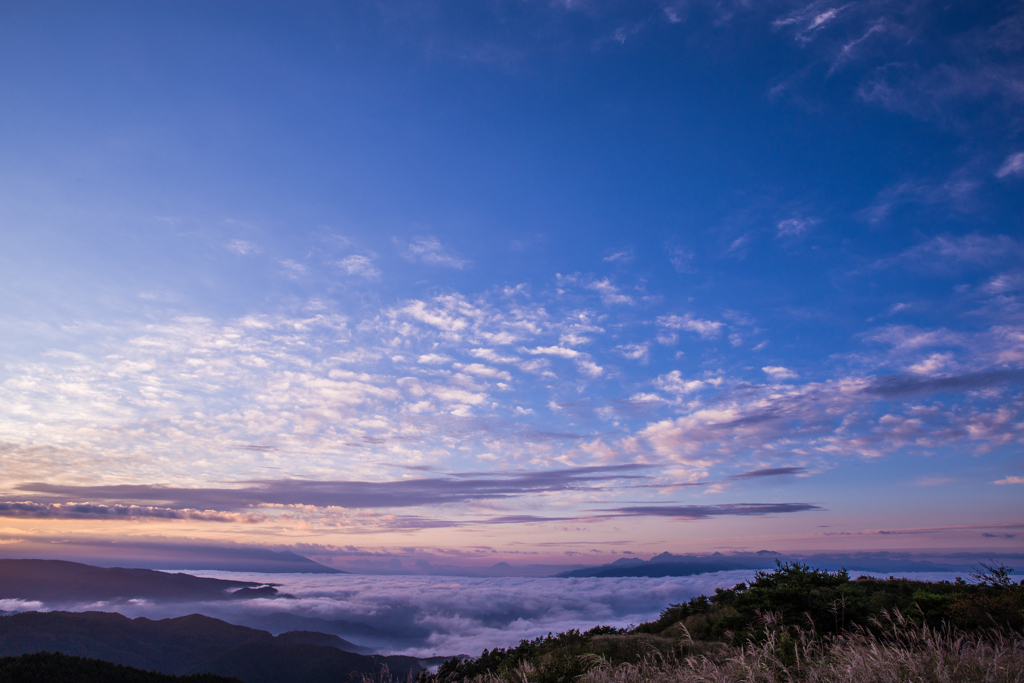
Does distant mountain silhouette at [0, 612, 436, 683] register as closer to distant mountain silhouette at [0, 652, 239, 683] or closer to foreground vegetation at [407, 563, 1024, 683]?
A: distant mountain silhouette at [0, 652, 239, 683]

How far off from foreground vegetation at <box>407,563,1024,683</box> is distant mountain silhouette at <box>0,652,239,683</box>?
4568cm

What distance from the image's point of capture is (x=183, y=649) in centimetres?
19450

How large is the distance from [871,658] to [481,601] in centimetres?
15274

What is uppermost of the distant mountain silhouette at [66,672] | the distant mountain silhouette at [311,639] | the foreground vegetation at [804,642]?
the foreground vegetation at [804,642]

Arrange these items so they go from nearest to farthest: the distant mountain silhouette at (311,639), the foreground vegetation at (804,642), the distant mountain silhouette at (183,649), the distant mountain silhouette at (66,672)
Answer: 1. the foreground vegetation at (804,642)
2. the distant mountain silhouette at (66,672)
3. the distant mountain silhouette at (183,649)
4. the distant mountain silhouette at (311,639)

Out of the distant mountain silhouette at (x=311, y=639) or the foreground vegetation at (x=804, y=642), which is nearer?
the foreground vegetation at (x=804, y=642)

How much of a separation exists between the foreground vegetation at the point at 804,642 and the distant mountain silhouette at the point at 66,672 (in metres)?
45.7

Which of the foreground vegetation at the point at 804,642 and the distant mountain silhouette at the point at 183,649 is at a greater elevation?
the foreground vegetation at the point at 804,642

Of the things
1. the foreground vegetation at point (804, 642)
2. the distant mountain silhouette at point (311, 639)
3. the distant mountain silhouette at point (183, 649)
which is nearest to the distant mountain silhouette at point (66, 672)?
the foreground vegetation at point (804, 642)

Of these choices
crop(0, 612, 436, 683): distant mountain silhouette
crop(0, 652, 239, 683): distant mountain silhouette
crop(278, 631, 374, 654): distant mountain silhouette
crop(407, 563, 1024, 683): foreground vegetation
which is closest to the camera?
crop(407, 563, 1024, 683): foreground vegetation

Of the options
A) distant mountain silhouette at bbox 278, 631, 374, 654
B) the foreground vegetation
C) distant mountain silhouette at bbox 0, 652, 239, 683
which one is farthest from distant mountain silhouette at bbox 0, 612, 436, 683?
the foreground vegetation

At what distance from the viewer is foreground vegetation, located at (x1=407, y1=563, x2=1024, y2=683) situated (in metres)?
6.96

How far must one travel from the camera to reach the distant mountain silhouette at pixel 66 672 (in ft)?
137

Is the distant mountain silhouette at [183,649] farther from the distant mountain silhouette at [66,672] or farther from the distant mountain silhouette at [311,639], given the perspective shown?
the distant mountain silhouette at [66,672]
